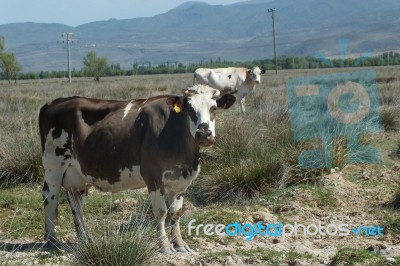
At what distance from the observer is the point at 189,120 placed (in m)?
8.05

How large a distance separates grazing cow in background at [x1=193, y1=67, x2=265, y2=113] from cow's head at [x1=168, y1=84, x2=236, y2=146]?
1775 centimetres

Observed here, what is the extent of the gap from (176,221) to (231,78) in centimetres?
1876

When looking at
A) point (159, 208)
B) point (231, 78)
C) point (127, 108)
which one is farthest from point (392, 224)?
point (231, 78)

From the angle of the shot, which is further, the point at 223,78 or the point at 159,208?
the point at 223,78

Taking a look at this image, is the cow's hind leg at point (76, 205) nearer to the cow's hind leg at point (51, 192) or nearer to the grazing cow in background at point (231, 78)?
the cow's hind leg at point (51, 192)

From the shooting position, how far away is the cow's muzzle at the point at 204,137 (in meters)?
7.60

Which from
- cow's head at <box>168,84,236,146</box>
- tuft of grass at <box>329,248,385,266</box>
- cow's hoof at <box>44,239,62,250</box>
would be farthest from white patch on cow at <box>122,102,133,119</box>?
tuft of grass at <box>329,248,385,266</box>

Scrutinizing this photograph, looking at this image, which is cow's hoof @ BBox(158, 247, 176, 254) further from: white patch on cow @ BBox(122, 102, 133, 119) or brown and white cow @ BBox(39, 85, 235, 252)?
white patch on cow @ BBox(122, 102, 133, 119)

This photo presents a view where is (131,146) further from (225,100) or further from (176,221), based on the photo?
→ (225,100)

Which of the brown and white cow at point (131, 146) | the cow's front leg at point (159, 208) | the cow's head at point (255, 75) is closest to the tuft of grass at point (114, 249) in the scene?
the brown and white cow at point (131, 146)

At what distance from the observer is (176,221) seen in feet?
26.9

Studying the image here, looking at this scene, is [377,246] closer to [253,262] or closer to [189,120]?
[253,262]

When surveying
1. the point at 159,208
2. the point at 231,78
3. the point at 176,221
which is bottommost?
the point at 176,221

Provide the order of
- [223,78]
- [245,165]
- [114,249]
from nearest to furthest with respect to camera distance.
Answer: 1. [114,249]
2. [245,165]
3. [223,78]
